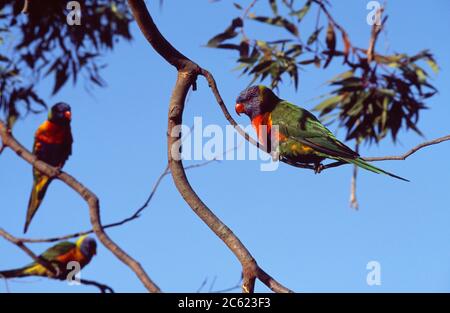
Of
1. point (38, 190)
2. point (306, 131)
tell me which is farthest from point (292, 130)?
point (38, 190)

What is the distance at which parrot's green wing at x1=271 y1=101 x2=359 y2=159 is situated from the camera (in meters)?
1.43

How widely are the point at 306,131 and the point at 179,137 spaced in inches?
31.9

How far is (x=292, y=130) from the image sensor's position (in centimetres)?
155

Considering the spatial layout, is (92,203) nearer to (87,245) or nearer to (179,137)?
(179,137)

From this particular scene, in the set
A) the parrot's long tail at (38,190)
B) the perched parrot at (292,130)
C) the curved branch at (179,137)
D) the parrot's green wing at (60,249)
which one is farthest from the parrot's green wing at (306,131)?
the parrot's green wing at (60,249)

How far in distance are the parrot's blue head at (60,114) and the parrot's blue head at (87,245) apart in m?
0.61

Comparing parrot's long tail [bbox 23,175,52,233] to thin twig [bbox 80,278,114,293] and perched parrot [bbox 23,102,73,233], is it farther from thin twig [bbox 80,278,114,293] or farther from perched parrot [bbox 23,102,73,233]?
thin twig [bbox 80,278,114,293]

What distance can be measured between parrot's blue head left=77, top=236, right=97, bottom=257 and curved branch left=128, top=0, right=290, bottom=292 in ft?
5.22

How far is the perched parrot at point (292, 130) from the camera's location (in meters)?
1.45

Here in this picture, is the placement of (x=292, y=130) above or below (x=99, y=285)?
above

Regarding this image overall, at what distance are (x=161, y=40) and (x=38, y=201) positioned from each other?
1.53 m

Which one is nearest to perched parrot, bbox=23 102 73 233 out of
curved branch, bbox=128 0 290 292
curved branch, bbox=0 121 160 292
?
curved branch, bbox=0 121 160 292
